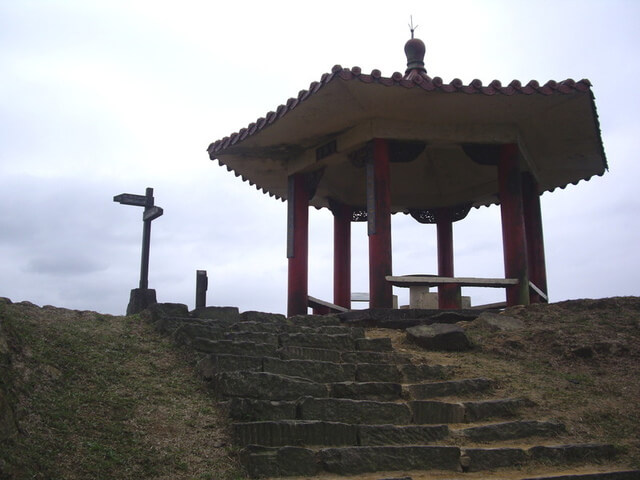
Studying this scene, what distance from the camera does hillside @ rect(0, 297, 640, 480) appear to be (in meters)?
4.92

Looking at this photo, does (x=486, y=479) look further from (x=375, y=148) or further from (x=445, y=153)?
(x=445, y=153)

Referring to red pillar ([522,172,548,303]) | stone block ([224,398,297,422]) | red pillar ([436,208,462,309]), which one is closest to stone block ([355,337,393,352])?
stone block ([224,398,297,422])

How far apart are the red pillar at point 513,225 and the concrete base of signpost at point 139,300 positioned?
5.68m

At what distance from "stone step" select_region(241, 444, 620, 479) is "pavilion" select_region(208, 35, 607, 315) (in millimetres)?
4527

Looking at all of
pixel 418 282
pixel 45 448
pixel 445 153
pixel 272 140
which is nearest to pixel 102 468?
pixel 45 448

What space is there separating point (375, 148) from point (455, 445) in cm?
586

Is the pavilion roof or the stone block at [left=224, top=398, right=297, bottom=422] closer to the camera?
the stone block at [left=224, top=398, right=297, bottom=422]

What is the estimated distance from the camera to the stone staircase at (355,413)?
536 cm

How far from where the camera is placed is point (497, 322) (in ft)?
29.9

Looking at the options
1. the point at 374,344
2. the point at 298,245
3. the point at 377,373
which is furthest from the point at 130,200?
the point at 377,373

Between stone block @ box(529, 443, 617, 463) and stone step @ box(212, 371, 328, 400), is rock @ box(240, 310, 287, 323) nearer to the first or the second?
stone step @ box(212, 371, 328, 400)

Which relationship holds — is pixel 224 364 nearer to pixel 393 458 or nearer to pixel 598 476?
pixel 393 458

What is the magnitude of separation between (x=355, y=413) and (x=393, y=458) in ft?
2.28

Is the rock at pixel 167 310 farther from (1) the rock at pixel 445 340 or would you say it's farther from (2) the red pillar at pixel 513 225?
(2) the red pillar at pixel 513 225
